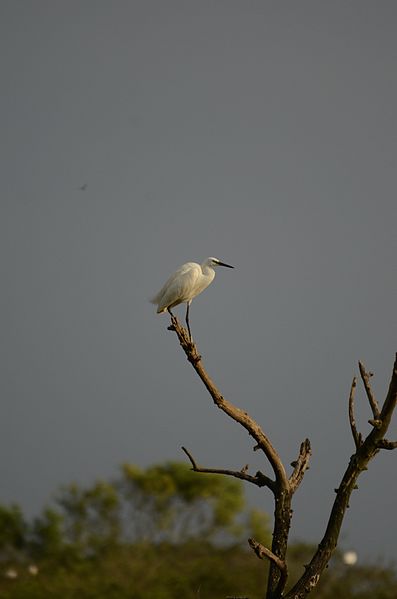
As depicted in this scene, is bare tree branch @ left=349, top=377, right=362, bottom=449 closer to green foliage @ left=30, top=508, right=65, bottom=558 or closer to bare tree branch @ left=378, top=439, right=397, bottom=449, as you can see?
bare tree branch @ left=378, top=439, right=397, bottom=449

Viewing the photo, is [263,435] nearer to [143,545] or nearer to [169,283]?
[169,283]

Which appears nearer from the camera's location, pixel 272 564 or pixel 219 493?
pixel 272 564

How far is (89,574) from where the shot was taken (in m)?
23.7

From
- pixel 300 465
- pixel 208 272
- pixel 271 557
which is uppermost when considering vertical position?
pixel 208 272

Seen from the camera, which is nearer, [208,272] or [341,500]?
[341,500]

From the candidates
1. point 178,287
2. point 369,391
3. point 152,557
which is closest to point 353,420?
point 369,391

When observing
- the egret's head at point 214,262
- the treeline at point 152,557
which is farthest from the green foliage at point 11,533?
the egret's head at point 214,262

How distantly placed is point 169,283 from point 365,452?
547 centimetres

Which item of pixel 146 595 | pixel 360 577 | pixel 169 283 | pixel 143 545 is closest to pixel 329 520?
pixel 169 283

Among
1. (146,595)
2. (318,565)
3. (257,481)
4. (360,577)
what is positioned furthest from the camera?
(146,595)

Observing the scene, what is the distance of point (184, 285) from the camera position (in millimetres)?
9805

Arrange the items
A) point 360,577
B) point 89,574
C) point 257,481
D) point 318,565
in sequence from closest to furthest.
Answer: point 318,565
point 257,481
point 360,577
point 89,574

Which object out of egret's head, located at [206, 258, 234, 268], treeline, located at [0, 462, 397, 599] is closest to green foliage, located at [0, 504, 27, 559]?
treeline, located at [0, 462, 397, 599]

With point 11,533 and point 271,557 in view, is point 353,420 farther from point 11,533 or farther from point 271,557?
point 11,533
